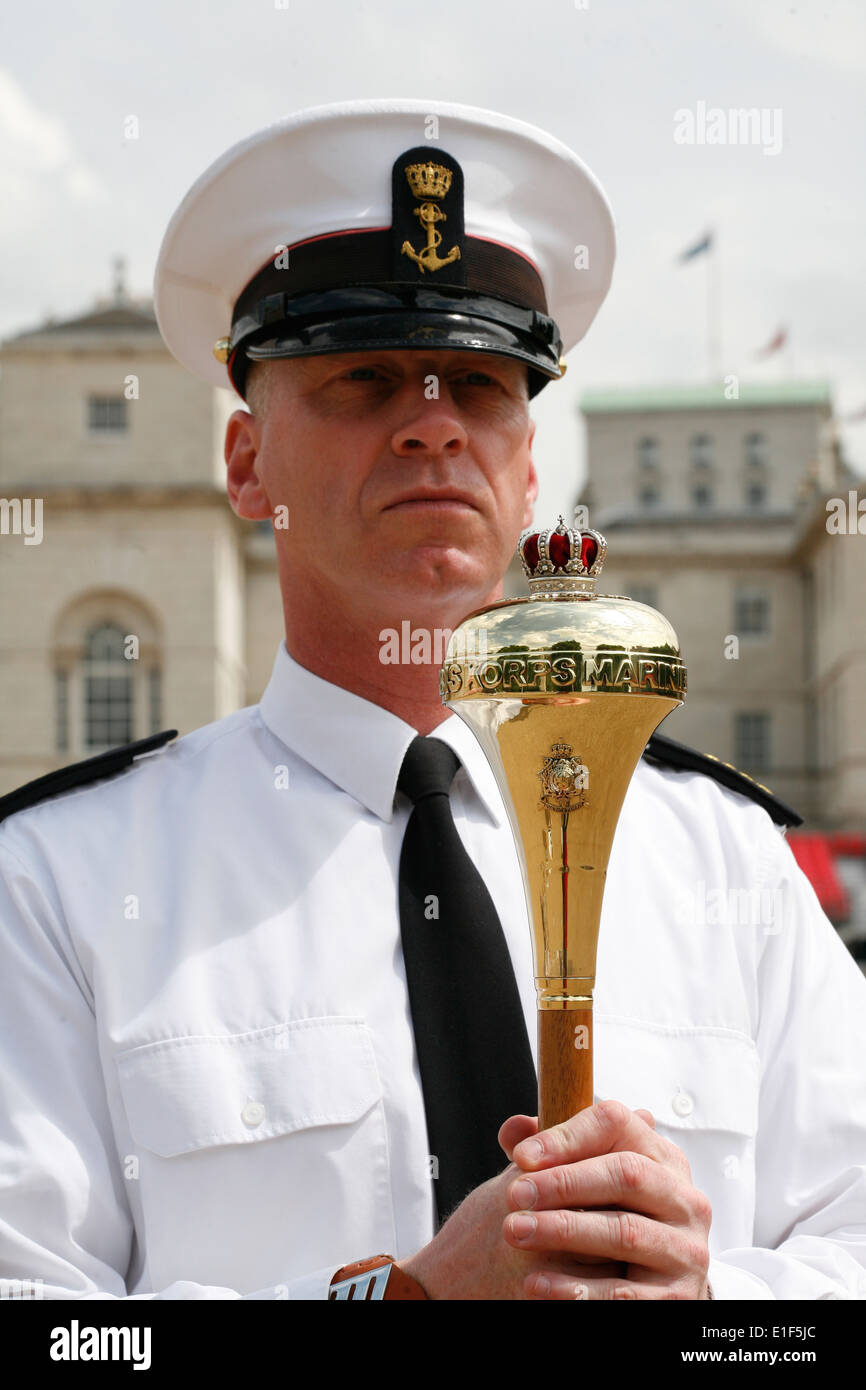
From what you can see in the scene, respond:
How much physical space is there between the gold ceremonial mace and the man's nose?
1.69 ft

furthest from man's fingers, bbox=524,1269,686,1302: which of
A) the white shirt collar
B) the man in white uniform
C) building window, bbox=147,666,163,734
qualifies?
building window, bbox=147,666,163,734

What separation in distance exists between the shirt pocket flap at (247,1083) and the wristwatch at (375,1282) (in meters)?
0.32

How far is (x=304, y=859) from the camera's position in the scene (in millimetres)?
1967

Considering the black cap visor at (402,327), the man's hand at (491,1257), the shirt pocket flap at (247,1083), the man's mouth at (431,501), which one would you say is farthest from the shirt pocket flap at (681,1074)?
the black cap visor at (402,327)

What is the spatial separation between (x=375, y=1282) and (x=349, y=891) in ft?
1.93

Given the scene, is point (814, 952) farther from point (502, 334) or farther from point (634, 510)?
point (634, 510)

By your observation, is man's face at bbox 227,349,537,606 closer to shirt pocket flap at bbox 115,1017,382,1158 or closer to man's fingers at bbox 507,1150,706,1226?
shirt pocket flap at bbox 115,1017,382,1158

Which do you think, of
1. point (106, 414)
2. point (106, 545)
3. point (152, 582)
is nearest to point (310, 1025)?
point (152, 582)

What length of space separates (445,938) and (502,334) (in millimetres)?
741

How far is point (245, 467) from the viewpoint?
2.19 meters

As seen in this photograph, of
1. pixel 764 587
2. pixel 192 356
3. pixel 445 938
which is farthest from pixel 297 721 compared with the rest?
pixel 764 587

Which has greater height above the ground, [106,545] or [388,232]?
[106,545]

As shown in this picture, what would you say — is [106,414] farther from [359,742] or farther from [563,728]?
[563,728]

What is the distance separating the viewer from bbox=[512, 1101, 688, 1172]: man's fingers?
4.03ft
